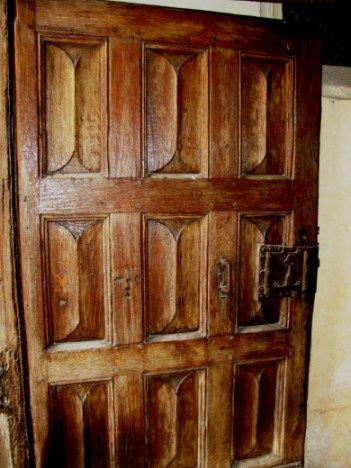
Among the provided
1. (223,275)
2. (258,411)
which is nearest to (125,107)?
(223,275)

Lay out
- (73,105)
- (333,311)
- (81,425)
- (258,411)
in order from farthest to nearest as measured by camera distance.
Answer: (333,311) < (258,411) < (81,425) < (73,105)

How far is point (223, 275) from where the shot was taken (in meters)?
1.44

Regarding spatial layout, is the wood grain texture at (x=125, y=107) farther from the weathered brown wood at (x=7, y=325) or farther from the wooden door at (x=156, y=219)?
the weathered brown wood at (x=7, y=325)

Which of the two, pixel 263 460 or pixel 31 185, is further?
pixel 263 460

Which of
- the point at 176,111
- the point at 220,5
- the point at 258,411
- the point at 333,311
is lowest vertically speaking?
the point at 258,411

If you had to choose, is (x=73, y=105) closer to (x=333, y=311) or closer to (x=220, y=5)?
(x=220, y=5)

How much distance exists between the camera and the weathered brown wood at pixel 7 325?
1.24m

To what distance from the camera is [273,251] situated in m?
1.47

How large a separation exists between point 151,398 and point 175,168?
2.97 feet

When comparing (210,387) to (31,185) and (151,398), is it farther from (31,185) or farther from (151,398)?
(31,185)

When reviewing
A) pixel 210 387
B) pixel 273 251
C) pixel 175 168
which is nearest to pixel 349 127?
pixel 273 251

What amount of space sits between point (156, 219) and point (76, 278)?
365 millimetres

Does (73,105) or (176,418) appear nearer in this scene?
(73,105)

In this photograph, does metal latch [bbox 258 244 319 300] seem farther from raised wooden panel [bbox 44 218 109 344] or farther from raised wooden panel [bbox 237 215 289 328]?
raised wooden panel [bbox 44 218 109 344]
